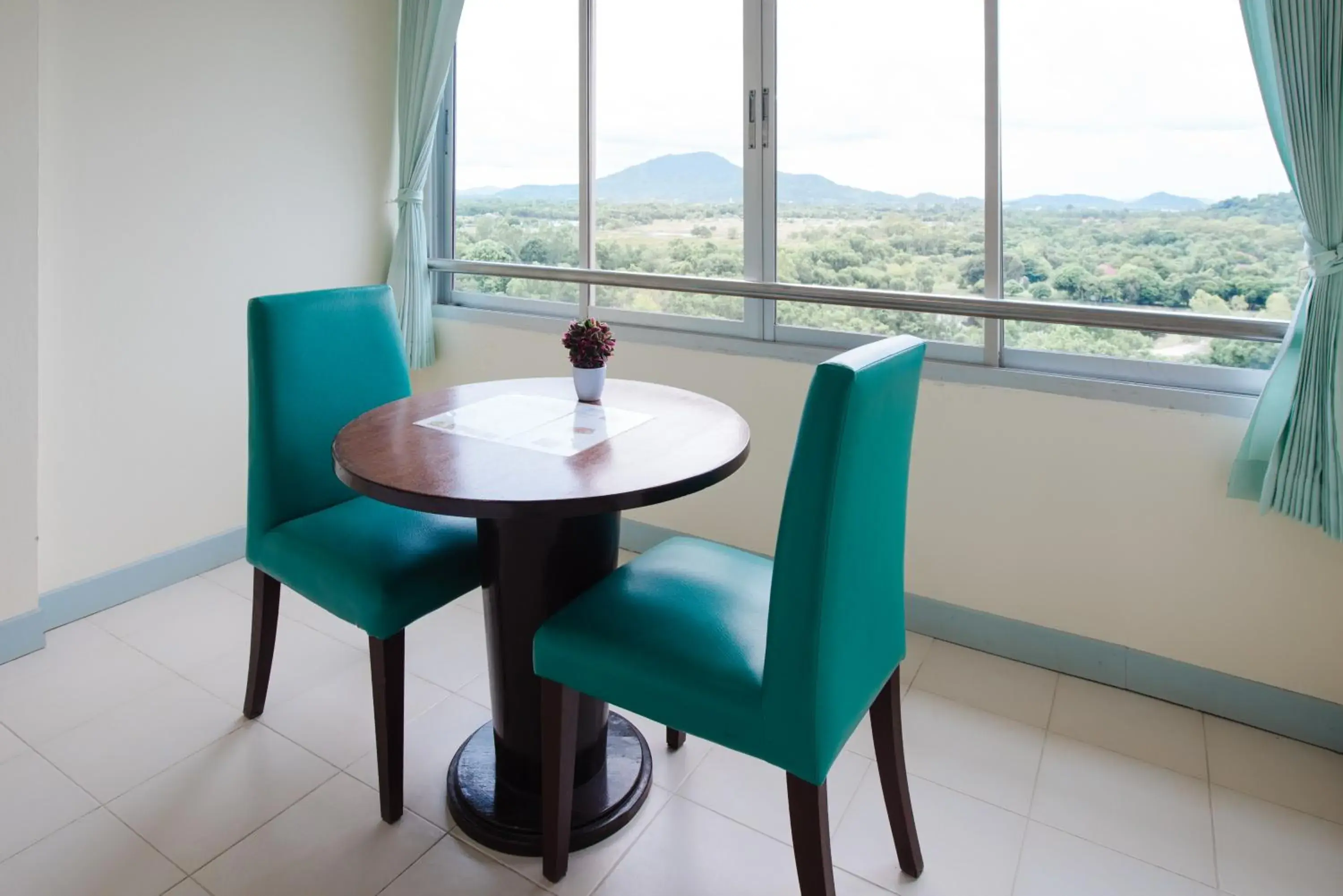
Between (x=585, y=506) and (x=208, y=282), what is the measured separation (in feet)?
6.52

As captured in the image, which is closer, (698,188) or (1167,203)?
(1167,203)

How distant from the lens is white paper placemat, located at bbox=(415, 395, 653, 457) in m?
1.65

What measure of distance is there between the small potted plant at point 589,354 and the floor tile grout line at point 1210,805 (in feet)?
5.01

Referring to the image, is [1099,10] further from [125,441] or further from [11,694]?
[11,694]

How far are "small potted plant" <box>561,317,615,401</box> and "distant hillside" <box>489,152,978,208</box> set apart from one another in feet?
3.10

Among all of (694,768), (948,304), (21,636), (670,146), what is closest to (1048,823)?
(694,768)

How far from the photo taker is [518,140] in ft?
10.5

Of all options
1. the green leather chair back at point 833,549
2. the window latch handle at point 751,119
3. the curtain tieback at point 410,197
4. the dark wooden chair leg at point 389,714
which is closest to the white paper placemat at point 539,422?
the dark wooden chair leg at point 389,714

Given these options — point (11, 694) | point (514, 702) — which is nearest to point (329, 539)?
point (514, 702)

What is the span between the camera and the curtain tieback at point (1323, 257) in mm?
1757

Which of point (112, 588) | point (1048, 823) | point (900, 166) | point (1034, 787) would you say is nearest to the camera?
point (1048, 823)

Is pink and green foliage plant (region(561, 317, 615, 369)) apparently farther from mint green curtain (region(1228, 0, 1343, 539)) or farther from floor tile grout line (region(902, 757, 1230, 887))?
mint green curtain (region(1228, 0, 1343, 539))

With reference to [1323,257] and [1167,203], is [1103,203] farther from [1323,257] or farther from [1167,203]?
[1323,257]

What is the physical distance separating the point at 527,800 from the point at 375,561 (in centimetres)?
56
